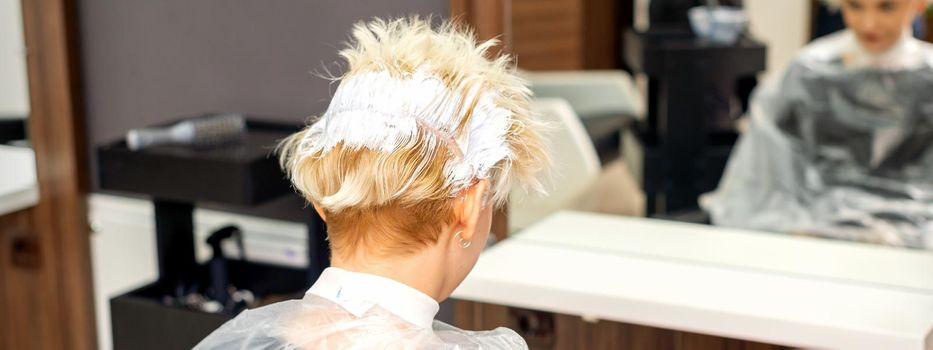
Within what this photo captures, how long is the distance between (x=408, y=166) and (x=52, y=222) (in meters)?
1.50

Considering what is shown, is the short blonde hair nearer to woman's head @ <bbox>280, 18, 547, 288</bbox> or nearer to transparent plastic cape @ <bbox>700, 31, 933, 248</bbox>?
woman's head @ <bbox>280, 18, 547, 288</bbox>

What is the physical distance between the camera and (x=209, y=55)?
221 cm

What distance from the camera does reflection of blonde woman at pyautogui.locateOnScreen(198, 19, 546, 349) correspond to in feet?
3.75

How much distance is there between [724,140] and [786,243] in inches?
8.3

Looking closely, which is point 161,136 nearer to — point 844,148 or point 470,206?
point 470,206

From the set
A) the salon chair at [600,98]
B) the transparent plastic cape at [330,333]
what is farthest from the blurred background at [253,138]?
the transparent plastic cape at [330,333]

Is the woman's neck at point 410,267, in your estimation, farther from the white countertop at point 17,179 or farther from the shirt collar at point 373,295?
the white countertop at point 17,179

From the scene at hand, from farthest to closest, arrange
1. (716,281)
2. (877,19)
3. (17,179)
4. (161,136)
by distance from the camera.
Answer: (17,179)
(161,136)
(716,281)
(877,19)

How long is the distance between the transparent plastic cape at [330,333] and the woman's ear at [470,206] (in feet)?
0.38

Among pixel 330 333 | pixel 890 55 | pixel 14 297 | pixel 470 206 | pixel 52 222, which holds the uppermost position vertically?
pixel 890 55

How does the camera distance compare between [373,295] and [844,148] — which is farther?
[844,148]

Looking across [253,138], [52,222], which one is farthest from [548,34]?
[52,222]

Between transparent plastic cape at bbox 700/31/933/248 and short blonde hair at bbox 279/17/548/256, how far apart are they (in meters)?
0.64

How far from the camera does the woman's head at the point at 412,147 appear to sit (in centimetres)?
114
